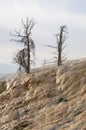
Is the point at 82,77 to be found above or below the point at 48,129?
above

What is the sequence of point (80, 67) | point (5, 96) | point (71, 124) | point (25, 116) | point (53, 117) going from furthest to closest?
point (5, 96) < point (80, 67) < point (25, 116) < point (53, 117) < point (71, 124)

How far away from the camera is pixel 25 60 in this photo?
54844 millimetres

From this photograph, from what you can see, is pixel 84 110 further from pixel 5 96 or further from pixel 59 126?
pixel 5 96

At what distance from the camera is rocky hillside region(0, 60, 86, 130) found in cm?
3256

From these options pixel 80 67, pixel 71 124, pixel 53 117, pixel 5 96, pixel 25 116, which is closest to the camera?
pixel 71 124

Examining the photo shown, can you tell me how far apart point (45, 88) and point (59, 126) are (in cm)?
940

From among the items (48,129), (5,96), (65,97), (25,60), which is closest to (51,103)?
(65,97)

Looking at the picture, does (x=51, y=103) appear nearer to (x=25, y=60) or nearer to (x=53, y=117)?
(x=53, y=117)

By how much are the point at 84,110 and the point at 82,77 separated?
6.33 m

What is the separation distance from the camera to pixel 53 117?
33719mm

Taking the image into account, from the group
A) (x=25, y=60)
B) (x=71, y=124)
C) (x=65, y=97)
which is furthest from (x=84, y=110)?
(x=25, y=60)

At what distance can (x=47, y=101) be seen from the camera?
37.8 meters

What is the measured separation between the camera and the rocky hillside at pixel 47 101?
32.6 meters

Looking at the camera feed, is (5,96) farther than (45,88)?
Yes
